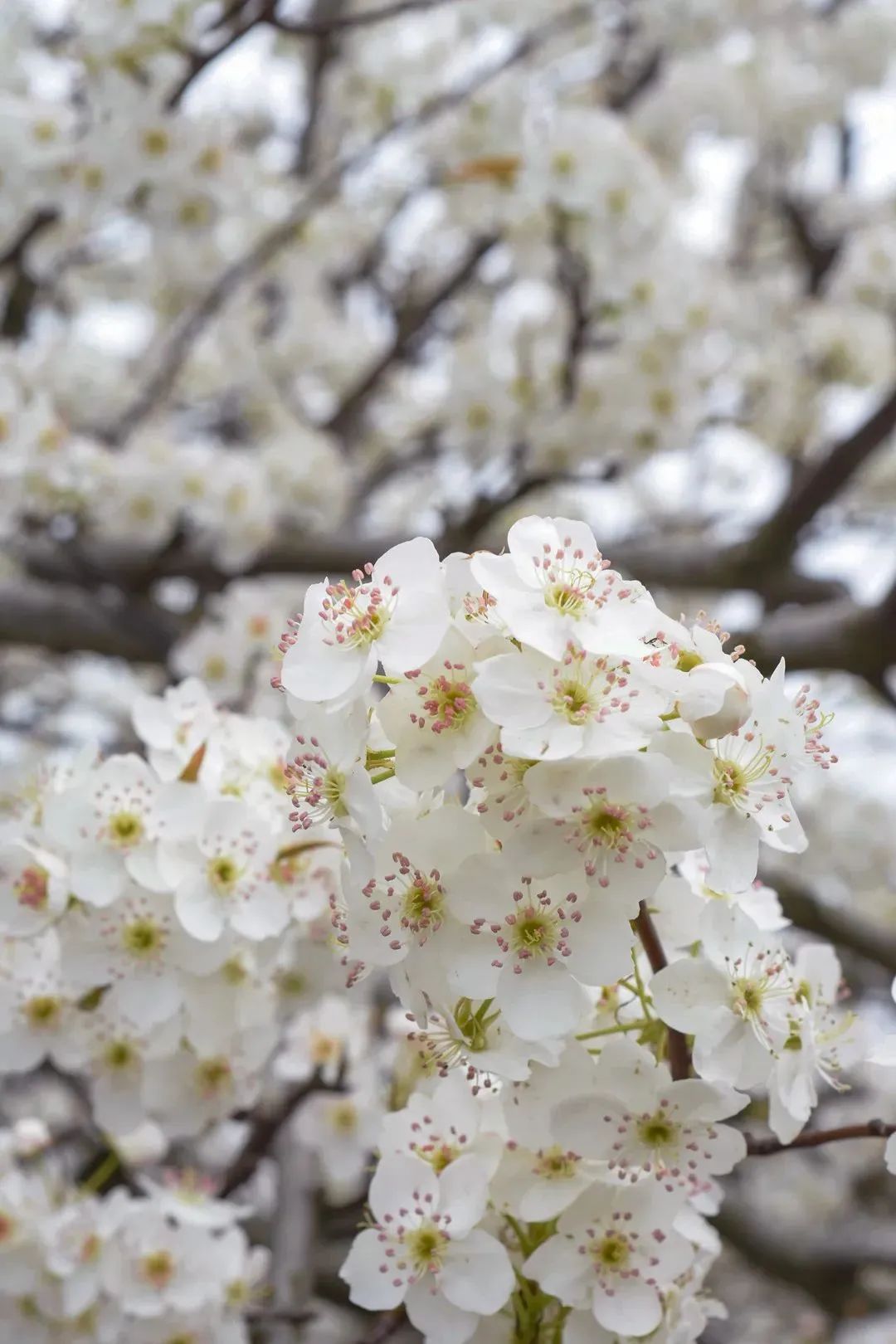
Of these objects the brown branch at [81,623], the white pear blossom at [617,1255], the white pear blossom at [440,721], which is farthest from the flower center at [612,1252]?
the brown branch at [81,623]

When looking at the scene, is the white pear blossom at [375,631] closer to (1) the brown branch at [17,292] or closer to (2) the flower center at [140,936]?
(2) the flower center at [140,936]

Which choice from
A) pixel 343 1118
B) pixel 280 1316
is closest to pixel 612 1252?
pixel 280 1316

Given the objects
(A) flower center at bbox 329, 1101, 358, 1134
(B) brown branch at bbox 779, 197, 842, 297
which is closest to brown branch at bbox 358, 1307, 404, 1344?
(A) flower center at bbox 329, 1101, 358, 1134

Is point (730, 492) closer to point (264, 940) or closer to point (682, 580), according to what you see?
point (682, 580)

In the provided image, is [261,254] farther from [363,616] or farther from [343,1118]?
[363,616]

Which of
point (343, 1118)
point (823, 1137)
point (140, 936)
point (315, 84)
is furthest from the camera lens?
point (315, 84)

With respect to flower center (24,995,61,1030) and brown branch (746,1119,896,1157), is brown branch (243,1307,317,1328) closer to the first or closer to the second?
flower center (24,995,61,1030)

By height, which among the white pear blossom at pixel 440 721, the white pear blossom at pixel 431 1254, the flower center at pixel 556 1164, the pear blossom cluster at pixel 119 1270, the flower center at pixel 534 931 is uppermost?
the white pear blossom at pixel 440 721
